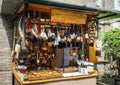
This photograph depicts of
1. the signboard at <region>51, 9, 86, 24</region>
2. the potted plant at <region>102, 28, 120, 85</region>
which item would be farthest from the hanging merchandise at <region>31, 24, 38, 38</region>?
the potted plant at <region>102, 28, 120, 85</region>

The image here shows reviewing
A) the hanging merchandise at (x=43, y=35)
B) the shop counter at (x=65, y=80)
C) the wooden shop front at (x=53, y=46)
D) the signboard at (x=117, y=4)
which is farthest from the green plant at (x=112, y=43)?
the signboard at (x=117, y=4)

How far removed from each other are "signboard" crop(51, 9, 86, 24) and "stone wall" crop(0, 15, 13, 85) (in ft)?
5.55

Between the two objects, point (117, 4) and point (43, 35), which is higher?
point (117, 4)

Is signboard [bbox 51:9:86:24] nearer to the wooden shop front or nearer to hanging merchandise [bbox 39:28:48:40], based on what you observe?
the wooden shop front

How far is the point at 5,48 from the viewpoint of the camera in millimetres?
5914

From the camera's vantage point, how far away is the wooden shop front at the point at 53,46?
4969 millimetres

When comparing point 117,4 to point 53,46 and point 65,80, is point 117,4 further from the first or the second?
point 65,80

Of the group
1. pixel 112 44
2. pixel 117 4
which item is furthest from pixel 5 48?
pixel 117 4

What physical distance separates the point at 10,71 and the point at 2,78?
295mm

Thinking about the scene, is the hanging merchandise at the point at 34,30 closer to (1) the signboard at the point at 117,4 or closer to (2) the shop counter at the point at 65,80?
(2) the shop counter at the point at 65,80

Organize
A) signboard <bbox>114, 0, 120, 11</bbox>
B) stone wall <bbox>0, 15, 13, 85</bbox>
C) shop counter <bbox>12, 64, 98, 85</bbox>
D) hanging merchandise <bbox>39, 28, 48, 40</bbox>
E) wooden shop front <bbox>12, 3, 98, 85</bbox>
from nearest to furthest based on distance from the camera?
shop counter <bbox>12, 64, 98, 85</bbox>
wooden shop front <bbox>12, 3, 98, 85</bbox>
hanging merchandise <bbox>39, 28, 48, 40</bbox>
stone wall <bbox>0, 15, 13, 85</bbox>
signboard <bbox>114, 0, 120, 11</bbox>

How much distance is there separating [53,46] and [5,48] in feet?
4.51

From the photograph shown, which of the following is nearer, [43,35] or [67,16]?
[67,16]

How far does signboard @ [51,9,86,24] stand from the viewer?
15.9ft
